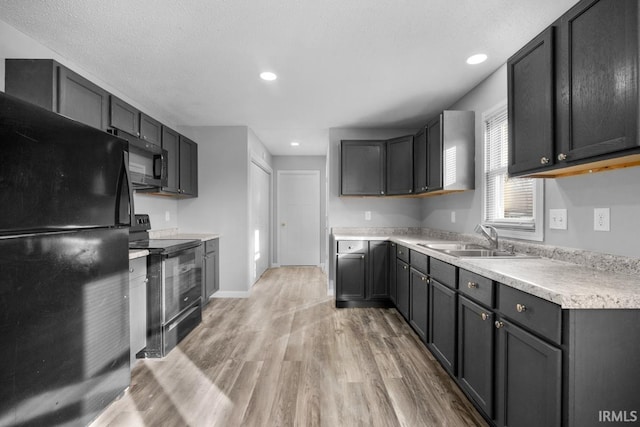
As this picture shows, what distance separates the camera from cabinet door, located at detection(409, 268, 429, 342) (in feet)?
8.20

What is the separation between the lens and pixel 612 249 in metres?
1.52

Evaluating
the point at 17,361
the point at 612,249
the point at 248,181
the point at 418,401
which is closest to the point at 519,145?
the point at 612,249

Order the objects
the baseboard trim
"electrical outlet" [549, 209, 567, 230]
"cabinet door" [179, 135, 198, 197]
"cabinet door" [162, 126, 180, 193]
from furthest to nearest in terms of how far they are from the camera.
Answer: the baseboard trim < "cabinet door" [179, 135, 198, 197] < "cabinet door" [162, 126, 180, 193] < "electrical outlet" [549, 209, 567, 230]

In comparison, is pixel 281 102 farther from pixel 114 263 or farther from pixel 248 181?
pixel 114 263

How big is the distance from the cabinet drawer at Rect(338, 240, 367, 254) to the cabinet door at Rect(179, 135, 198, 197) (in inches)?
81.6

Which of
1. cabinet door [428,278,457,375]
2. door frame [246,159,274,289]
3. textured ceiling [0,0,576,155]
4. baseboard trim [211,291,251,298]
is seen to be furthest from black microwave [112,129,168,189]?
cabinet door [428,278,457,375]

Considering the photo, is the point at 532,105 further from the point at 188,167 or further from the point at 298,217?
the point at 298,217

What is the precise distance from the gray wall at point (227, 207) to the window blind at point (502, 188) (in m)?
2.95

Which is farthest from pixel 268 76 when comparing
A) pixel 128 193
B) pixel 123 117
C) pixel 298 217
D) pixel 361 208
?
pixel 298 217

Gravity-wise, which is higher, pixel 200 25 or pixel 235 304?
pixel 200 25

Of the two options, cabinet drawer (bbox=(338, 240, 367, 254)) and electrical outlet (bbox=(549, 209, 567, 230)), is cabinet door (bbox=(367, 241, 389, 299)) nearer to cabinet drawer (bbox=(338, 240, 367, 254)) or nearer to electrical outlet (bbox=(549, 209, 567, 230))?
cabinet drawer (bbox=(338, 240, 367, 254))

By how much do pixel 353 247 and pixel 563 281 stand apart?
2.45 metres

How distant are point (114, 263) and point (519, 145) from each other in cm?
247

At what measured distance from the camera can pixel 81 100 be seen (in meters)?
2.12
